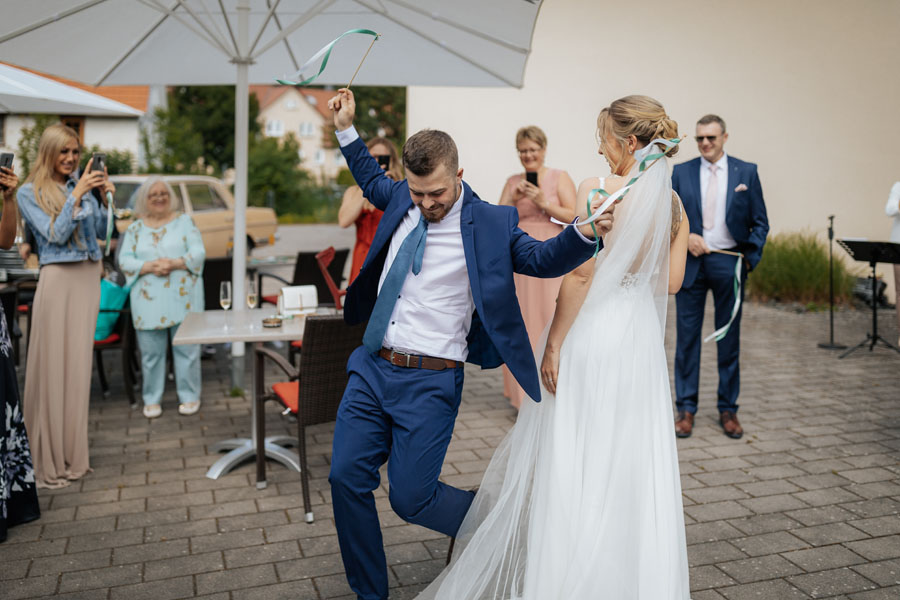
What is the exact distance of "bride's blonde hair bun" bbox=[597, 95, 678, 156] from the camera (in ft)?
10.1

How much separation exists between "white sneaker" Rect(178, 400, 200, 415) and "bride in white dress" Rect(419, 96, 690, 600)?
3.51m

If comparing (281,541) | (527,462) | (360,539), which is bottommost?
(281,541)

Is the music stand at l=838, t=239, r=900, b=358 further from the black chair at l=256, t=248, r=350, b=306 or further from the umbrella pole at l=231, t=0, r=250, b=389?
the umbrella pole at l=231, t=0, r=250, b=389

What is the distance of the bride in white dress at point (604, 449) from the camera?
2.87 m

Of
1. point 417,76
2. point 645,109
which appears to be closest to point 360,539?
point 645,109

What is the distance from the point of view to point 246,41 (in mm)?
5832

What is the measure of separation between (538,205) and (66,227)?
301 centimetres

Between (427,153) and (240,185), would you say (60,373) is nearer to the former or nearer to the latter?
(240,185)

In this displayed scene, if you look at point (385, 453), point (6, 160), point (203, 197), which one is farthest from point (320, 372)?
point (203, 197)

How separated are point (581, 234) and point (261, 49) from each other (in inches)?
151

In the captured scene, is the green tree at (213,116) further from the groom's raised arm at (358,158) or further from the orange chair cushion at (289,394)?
the groom's raised arm at (358,158)

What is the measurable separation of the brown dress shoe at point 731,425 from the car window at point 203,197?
9914 mm

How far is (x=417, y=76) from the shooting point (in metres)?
6.46

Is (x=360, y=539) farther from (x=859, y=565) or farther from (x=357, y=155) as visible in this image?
(x=859, y=565)
